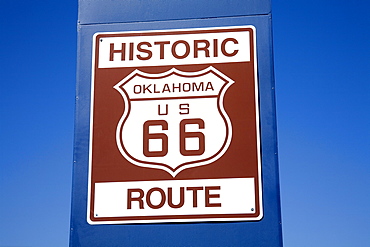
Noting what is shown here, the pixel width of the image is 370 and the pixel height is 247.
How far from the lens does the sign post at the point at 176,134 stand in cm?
342

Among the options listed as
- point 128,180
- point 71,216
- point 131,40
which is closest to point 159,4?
point 131,40

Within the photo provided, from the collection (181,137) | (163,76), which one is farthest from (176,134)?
(163,76)

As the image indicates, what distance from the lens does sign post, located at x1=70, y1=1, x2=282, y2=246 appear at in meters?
3.42

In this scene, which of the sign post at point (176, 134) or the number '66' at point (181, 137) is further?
the number '66' at point (181, 137)

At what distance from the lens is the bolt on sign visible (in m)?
3.45

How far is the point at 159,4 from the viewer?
3.93m

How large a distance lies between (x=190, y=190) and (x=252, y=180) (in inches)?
15.3

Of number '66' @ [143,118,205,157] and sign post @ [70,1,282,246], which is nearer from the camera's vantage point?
sign post @ [70,1,282,246]

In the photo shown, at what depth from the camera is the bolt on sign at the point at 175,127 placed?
345 centimetres

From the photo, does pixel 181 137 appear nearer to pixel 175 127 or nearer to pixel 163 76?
pixel 175 127

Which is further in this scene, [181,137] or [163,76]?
[163,76]

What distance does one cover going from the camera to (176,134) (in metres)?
3.58

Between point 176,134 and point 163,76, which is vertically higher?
point 163,76

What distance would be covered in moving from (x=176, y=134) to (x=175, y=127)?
0.16 ft
